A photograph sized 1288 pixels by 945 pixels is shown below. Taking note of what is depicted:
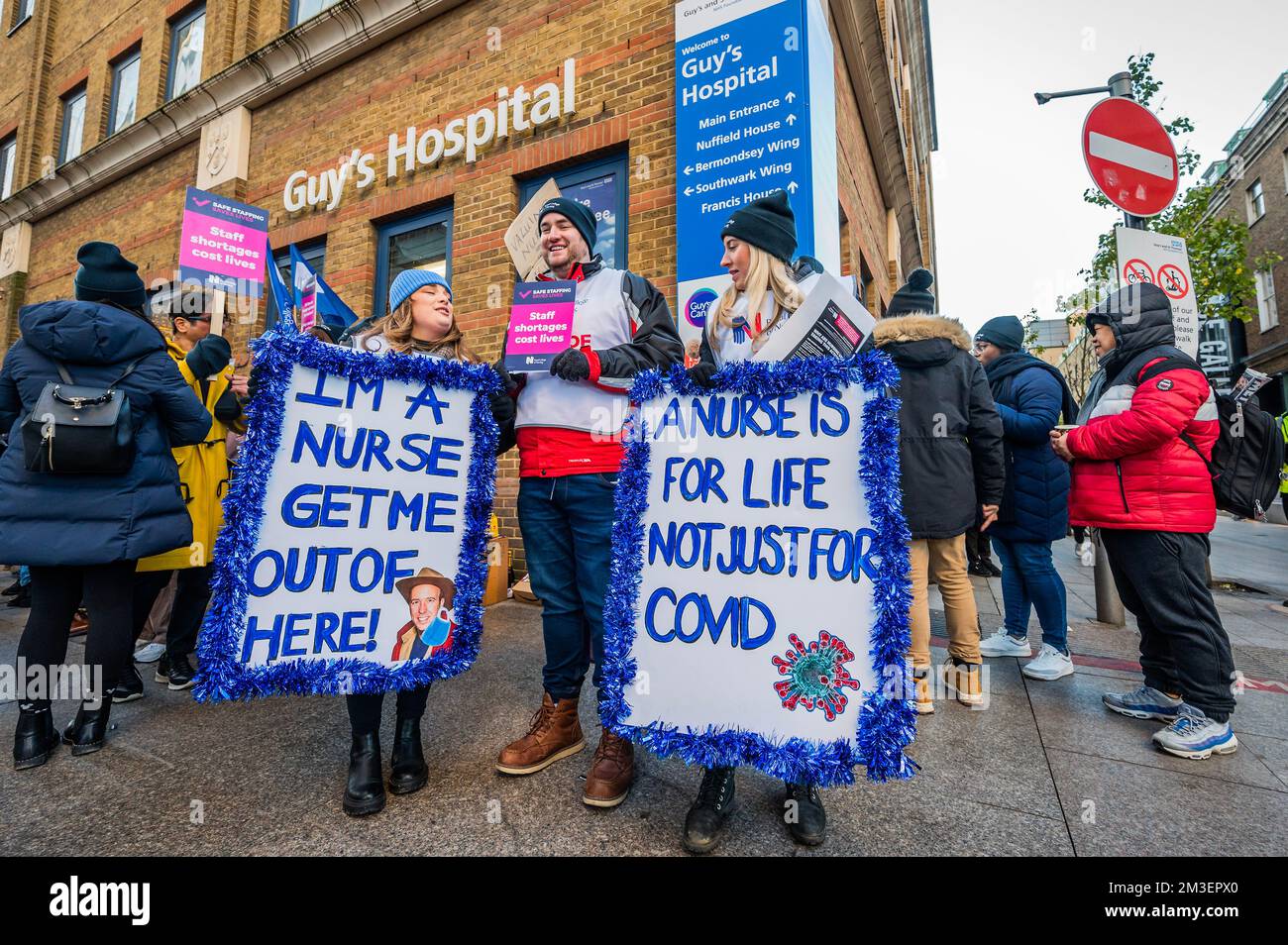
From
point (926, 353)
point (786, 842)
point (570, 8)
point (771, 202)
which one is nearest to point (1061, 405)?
point (926, 353)

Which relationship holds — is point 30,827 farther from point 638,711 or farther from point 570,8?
point 570,8

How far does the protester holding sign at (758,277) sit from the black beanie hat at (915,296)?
1149mm

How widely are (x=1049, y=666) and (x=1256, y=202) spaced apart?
3028 cm

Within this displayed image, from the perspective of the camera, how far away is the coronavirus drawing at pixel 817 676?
1711 mm

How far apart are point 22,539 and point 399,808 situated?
171cm

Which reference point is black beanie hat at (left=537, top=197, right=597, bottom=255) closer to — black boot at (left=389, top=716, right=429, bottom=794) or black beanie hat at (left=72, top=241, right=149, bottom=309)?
black beanie hat at (left=72, top=241, right=149, bottom=309)

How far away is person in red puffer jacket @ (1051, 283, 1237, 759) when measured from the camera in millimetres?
2406

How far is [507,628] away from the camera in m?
4.16

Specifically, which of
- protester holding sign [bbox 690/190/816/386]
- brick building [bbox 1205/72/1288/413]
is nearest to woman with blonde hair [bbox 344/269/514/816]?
protester holding sign [bbox 690/190/816/386]

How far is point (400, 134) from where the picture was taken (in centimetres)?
657

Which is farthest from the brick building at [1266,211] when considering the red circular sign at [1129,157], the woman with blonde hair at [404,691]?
the woman with blonde hair at [404,691]

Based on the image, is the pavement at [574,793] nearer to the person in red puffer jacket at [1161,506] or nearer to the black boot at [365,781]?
the black boot at [365,781]

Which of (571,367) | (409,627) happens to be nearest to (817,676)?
(571,367)

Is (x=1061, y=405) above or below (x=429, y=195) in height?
below
